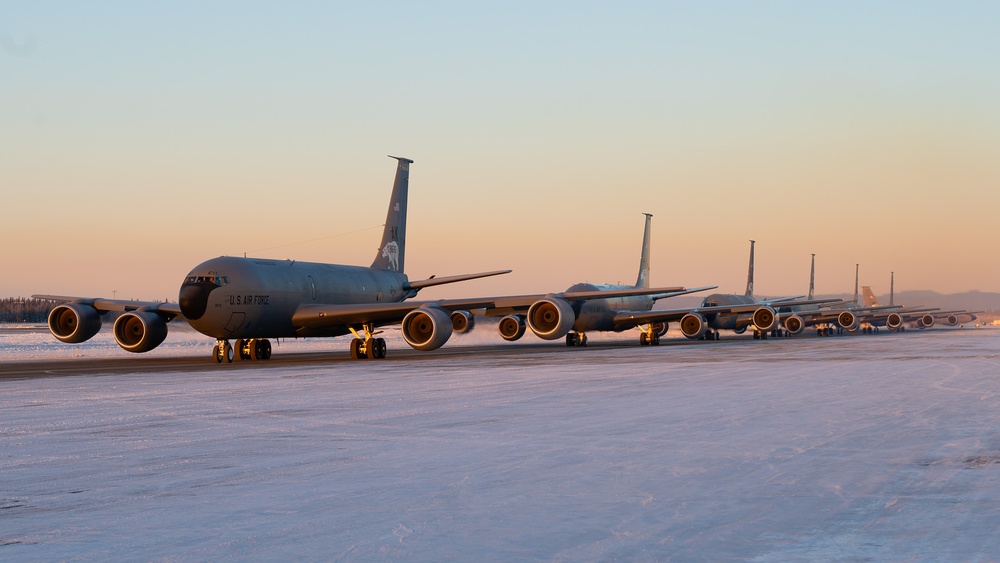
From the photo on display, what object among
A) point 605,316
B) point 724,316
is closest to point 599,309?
point 605,316

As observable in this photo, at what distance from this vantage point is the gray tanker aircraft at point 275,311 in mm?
32500

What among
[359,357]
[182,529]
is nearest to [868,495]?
[182,529]

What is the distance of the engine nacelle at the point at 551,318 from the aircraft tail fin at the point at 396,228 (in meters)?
8.36

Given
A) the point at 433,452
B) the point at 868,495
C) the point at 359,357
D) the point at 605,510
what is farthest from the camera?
the point at 359,357

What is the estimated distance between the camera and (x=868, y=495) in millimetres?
8203

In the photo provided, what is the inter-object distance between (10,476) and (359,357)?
2660cm

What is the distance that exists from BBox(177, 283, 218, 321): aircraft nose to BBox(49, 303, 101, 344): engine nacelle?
6748 mm

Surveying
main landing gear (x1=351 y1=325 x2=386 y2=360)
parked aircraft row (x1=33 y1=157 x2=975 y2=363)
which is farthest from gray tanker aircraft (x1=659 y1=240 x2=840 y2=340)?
main landing gear (x1=351 y1=325 x2=386 y2=360)

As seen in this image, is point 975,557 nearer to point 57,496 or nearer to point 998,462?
point 998,462

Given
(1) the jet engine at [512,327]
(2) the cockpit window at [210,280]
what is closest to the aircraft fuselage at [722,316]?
(1) the jet engine at [512,327]

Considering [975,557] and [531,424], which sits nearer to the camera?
[975,557]

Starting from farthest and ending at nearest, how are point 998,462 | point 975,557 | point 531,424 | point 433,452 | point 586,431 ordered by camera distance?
1. point 531,424
2. point 586,431
3. point 433,452
4. point 998,462
5. point 975,557

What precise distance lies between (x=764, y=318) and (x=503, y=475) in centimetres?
5924

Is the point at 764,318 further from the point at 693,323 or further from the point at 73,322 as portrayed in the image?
the point at 73,322
